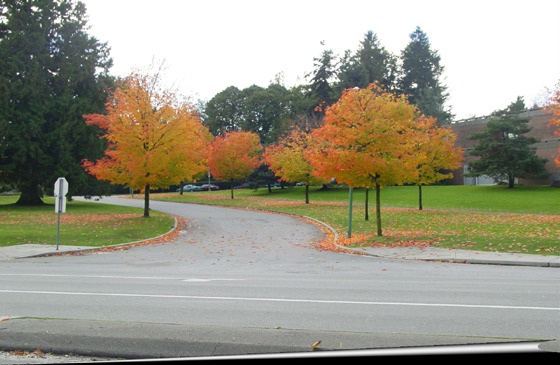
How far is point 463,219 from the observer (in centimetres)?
2642

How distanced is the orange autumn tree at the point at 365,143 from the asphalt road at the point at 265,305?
5.15 metres

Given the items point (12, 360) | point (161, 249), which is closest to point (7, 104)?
point (161, 249)

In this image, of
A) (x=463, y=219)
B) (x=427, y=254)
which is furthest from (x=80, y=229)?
(x=463, y=219)

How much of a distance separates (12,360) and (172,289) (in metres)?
4.46

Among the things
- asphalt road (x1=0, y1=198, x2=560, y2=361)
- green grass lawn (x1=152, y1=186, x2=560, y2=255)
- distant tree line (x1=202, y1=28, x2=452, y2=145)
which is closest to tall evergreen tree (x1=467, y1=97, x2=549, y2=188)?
green grass lawn (x1=152, y1=186, x2=560, y2=255)

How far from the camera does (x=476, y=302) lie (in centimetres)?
742

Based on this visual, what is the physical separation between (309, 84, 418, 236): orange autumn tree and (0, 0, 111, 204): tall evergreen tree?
1055 inches

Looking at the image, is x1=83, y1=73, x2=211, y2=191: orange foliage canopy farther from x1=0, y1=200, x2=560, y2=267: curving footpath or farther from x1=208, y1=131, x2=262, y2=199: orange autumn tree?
x1=208, y1=131, x2=262, y2=199: orange autumn tree

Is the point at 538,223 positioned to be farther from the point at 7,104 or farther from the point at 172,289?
the point at 7,104

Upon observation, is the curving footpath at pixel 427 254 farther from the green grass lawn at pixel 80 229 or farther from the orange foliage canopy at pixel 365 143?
the orange foliage canopy at pixel 365 143

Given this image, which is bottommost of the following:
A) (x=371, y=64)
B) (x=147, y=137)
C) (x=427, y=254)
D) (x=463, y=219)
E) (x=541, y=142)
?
(x=427, y=254)

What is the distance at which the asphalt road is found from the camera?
4965mm

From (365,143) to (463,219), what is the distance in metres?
10.7

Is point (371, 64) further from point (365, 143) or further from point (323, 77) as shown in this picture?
point (365, 143)
